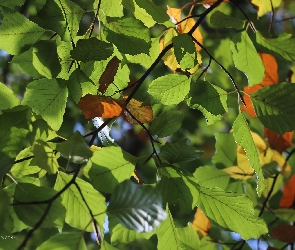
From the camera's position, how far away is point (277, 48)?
833 mm

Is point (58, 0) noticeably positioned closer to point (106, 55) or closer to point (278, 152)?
point (106, 55)

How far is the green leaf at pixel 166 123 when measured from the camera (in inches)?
28.2

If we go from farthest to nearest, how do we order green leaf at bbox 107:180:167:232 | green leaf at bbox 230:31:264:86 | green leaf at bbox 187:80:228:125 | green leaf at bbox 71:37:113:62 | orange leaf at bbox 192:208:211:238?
orange leaf at bbox 192:208:211:238
green leaf at bbox 230:31:264:86
green leaf at bbox 187:80:228:125
green leaf at bbox 71:37:113:62
green leaf at bbox 107:180:167:232

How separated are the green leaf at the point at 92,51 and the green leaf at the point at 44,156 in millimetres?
134

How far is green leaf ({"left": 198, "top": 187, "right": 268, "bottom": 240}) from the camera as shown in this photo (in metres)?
0.70

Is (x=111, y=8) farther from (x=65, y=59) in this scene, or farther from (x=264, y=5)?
(x=264, y=5)

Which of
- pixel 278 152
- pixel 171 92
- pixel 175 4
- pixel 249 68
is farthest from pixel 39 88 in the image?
pixel 175 4

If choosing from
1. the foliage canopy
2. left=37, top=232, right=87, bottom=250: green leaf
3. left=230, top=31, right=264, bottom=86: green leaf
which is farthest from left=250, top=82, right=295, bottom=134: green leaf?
left=37, top=232, right=87, bottom=250: green leaf

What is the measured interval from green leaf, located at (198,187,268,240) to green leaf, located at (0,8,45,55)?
313 millimetres

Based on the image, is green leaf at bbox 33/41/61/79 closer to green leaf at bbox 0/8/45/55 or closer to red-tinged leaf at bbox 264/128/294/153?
green leaf at bbox 0/8/45/55

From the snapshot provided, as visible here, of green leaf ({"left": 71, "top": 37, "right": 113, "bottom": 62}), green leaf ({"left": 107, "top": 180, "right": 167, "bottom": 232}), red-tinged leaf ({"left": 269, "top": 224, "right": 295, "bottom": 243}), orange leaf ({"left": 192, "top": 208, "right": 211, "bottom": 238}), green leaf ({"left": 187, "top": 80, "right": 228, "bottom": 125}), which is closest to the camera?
green leaf ({"left": 107, "top": 180, "right": 167, "bottom": 232})

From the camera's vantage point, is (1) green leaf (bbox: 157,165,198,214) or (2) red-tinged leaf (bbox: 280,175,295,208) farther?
(2) red-tinged leaf (bbox: 280,175,295,208)

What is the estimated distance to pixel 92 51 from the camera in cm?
63

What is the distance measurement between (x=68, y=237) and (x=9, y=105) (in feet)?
0.64
